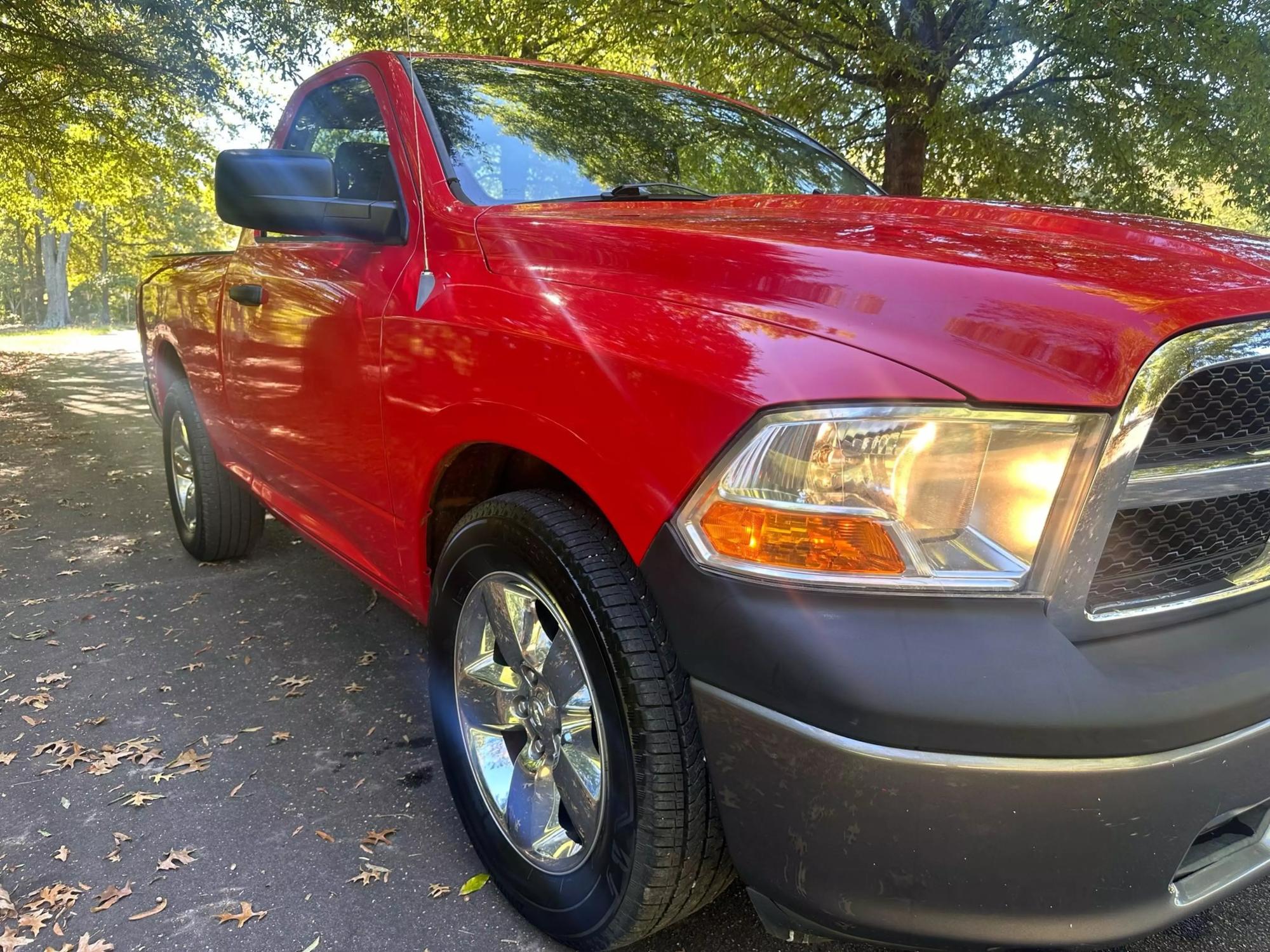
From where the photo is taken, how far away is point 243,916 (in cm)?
207

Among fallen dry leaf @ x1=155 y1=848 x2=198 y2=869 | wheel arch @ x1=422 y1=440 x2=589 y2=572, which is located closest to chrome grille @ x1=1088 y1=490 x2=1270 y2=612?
wheel arch @ x1=422 y1=440 x2=589 y2=572

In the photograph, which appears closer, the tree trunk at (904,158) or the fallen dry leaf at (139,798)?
the fallen dry leaf at (139,798)

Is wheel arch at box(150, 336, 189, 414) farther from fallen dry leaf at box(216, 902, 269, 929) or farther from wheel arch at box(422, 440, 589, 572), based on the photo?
fallen dry leaf at box(216, 902, 269, 929)

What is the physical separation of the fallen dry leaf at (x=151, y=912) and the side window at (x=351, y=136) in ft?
6.07

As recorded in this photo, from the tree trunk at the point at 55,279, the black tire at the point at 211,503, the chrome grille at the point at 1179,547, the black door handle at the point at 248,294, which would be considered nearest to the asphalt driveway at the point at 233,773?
the black tire at the point at 211,503

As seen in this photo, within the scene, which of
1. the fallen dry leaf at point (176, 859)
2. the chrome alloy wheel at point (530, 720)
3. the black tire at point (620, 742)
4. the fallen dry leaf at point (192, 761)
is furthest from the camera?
the fallen dry leaf at point (192, 761)

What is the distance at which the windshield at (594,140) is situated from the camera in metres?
2.50

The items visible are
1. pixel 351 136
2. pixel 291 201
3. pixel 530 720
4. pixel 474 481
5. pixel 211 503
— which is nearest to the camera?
pixel 530 720

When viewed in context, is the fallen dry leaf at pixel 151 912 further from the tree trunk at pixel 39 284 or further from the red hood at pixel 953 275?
the tree trunk at pixel 39 284

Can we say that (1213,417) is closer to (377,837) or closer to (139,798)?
(377,837)

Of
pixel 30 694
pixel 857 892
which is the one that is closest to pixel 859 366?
pixel 857 892

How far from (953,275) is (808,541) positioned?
0.49m

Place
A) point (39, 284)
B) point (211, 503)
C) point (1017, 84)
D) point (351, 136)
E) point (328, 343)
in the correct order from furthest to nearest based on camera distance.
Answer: point (39, 284) → point (1017, 84) → point (211, 503) → point (351, 136) → point (328, 343)

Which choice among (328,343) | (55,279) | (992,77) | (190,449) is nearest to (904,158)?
(992,77)
